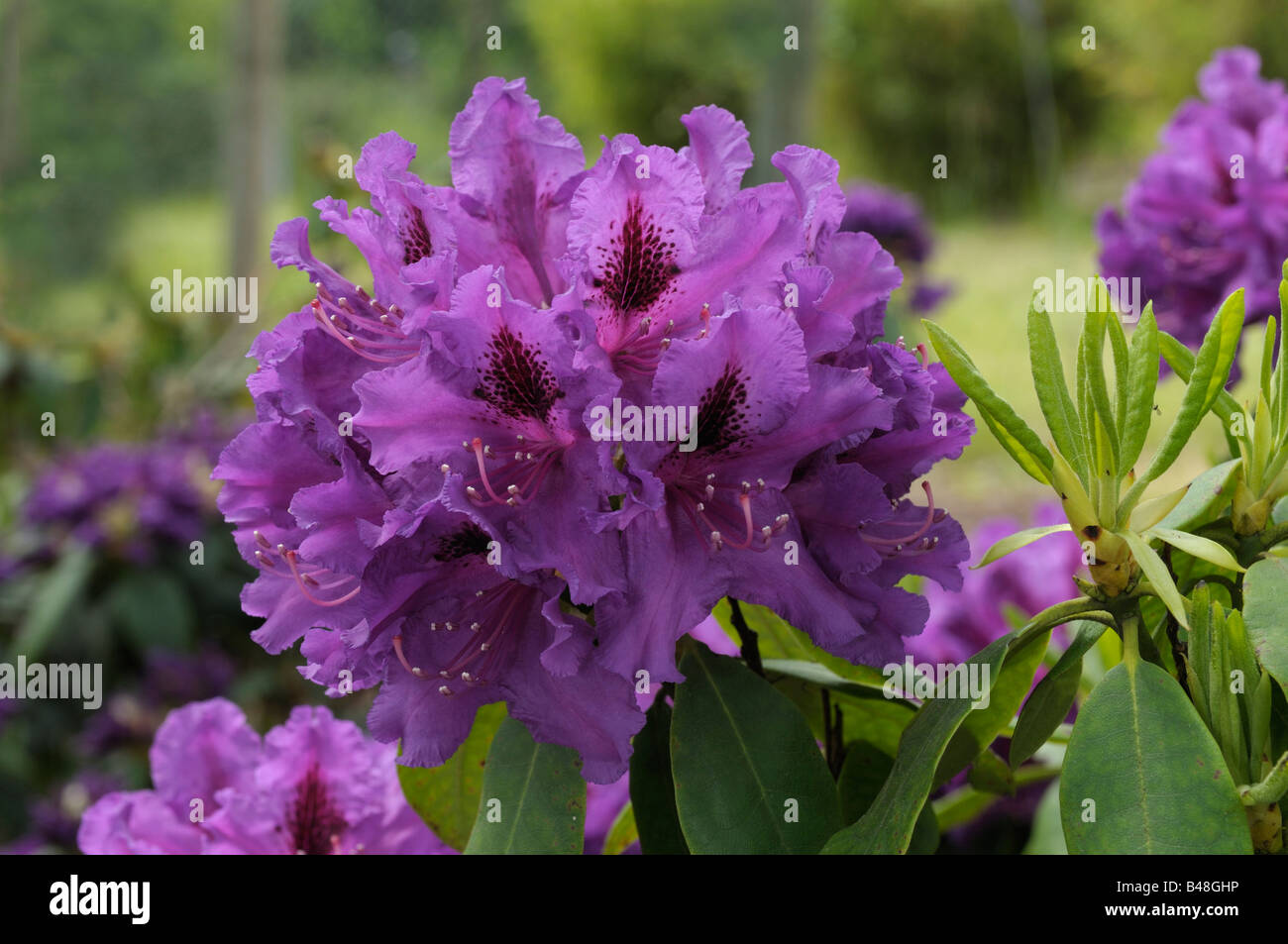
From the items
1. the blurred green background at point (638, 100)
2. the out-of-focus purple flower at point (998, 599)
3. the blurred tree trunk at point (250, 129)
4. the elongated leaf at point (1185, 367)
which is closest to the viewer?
the elongated leaf at point (1185, 367)

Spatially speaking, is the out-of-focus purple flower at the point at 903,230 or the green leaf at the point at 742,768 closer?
the green leaf at the point at 742,768

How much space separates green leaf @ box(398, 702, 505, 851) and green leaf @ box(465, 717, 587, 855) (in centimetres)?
8

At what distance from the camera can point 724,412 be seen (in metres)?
0.54

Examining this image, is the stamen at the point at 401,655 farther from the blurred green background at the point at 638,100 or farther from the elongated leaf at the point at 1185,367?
the blurred green background at the point at 638,100

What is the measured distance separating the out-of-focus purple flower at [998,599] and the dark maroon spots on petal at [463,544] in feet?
2.16

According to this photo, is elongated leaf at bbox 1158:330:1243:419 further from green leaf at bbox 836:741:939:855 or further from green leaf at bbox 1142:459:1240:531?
green leaf at bbox 836:741:939:855

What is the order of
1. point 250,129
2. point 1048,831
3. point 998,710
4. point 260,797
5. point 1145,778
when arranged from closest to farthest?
1. point 1145,778
2. point 998,710
3. point 260,797
4. point 1048,831
5. point 250,129

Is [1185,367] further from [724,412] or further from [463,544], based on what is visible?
[463,544]

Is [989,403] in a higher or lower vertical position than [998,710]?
higher

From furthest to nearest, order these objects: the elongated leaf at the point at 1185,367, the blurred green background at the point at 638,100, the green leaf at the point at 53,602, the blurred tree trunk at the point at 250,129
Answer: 1. the blurred green background at the point at 638,100
2. the blurred tree trunk at the point at 250,129
3. the green leaf at the point at 53,602
4. the elongated leaf at the point at 1185,367

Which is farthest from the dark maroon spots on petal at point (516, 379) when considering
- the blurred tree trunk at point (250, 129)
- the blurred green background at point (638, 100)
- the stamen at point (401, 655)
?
the blurred tree trunk at point (250, 129)

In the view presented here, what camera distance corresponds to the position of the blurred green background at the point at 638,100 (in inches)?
218

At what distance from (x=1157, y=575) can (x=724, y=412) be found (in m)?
0.19

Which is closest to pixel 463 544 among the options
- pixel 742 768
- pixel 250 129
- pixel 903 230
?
pixel 742 768
